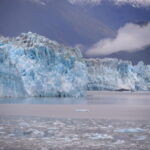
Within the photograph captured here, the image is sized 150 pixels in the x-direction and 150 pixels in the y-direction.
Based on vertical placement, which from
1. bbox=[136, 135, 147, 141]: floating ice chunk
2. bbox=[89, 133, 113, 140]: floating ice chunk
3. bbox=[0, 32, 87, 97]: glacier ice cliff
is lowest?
bbox=[136, 135, 147, 141]: floating ice chunk

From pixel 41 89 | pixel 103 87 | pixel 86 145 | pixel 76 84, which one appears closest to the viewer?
pixel 86 145

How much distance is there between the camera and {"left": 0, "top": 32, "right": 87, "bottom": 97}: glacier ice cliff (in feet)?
103

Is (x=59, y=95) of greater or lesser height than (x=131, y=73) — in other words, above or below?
below

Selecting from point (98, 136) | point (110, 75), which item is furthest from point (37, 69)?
point (110, 75)

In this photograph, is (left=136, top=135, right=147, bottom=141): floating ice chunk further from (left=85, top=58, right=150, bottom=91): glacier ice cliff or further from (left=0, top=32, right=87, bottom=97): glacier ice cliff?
(left=85, top=58, right=150, bottom=91): glacier ice cliff

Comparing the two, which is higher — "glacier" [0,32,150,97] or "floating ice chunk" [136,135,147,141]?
"glacier" [0,32,150,97]

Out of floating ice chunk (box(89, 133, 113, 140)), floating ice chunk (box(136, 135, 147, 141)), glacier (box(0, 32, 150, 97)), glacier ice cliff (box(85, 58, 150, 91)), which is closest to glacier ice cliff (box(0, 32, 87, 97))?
glacier (box(0, 32, 150, 97))

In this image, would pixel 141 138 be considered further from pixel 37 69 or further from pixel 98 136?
pixel 37 69

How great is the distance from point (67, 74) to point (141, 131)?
26534 mm

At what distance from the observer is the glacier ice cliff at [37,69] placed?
31.2 metres

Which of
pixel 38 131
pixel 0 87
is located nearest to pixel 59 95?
pixel 0 87

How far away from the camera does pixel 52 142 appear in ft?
25.7

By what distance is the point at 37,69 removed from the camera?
33.5 meters

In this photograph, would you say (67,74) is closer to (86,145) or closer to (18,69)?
(18,69)
